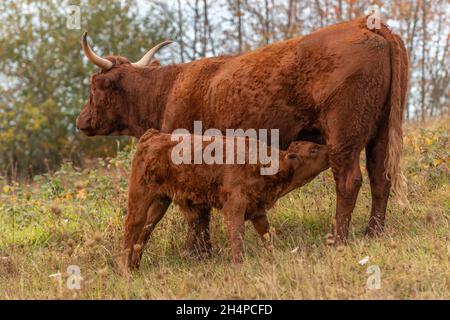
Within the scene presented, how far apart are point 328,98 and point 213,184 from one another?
1396mm

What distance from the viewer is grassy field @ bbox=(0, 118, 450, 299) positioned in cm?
523

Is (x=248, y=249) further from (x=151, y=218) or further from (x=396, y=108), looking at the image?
(x=396, y=108)

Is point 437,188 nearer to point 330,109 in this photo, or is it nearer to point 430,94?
point 330,109

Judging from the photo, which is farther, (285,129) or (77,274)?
(285,129)

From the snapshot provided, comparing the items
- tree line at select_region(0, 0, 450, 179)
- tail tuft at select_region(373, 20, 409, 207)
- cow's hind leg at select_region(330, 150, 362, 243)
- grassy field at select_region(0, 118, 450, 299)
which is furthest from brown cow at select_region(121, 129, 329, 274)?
tree line at select_region(0, 0, 450, 179)

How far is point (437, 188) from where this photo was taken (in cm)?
839

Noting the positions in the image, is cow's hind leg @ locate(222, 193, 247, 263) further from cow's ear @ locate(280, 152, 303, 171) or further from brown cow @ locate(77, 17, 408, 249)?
brown cow @ locate(77, 17, 408, 249)

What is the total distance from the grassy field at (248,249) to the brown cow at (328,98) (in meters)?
0.54

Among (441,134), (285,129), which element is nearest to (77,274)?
(285,129)

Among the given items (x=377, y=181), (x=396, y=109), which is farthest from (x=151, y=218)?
(x=396, y=109)

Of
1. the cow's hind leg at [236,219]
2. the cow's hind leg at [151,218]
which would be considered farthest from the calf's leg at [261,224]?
the cow's hind leg at [151,218]
